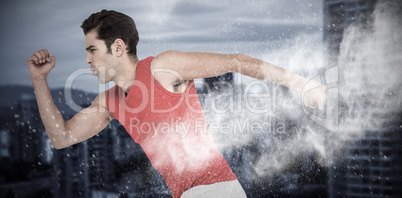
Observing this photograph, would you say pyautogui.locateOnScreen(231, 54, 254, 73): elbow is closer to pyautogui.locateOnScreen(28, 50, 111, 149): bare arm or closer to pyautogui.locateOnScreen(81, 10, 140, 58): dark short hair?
pyautogui.locateOnScreen(81, 10, 140, 58): dark short hair

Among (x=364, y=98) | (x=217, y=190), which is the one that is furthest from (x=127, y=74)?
(x=364, y=98)

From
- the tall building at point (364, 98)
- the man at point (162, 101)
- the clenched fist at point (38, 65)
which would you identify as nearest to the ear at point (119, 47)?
the man at point (162, 101)

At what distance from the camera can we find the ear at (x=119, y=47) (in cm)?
116

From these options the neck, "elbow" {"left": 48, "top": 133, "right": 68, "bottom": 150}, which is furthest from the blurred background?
the neck

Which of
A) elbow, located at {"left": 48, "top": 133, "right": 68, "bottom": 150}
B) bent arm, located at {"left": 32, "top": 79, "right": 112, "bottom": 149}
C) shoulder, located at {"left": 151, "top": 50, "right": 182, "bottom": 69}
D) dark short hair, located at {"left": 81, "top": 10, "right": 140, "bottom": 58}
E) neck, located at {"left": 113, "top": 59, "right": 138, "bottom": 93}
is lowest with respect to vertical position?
elbow, located at {"left": 48, "top": 133, "right": 68, "bottom": 150}

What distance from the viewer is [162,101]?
105 centimetres

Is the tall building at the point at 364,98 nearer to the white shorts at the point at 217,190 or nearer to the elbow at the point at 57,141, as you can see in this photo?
the white shorts at the point at 217,190

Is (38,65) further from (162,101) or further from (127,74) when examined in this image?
(162,101)

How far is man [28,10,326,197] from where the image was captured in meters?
1.05

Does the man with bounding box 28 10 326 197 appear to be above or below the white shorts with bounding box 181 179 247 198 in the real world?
above

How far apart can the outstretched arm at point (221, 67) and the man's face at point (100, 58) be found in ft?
0.71

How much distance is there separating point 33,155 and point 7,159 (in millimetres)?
133

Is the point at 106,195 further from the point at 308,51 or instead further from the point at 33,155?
the point at 308,51

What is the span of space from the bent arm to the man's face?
5.5 inches
